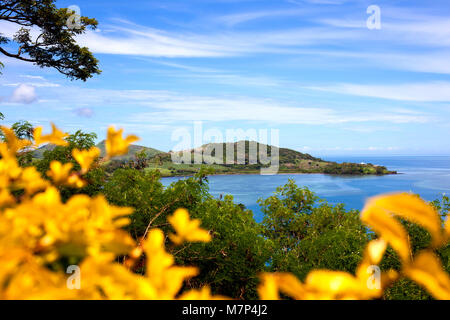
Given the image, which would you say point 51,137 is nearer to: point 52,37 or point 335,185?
point 52,37

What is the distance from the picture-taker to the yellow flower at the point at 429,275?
21.7 inches

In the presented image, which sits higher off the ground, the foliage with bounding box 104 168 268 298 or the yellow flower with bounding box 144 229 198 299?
the yellow flower with bounding box 144 229 198 299

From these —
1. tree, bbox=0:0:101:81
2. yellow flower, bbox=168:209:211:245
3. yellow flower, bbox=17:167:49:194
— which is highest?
tree, bbox=0:0:101:81

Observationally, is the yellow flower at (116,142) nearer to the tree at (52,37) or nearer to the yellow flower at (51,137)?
the yellow flower at (51,137)

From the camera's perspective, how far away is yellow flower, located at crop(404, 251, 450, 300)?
550mm

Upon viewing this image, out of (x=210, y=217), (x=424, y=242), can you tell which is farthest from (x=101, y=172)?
(x=424, y=242)

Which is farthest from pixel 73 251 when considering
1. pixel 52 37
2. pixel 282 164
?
pixel 282 164

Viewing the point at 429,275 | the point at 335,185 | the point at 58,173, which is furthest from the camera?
the point at 335,185

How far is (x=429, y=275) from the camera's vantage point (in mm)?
559

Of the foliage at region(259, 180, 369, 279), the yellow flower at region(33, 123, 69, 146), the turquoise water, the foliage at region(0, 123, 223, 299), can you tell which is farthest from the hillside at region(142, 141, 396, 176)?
the foliage at region(0, 123, 223, 299)

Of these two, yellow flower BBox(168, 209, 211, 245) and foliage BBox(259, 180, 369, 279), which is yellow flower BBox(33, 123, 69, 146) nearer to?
yellow flower BBox(168, 209, 211, 245)

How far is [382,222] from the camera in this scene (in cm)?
57
